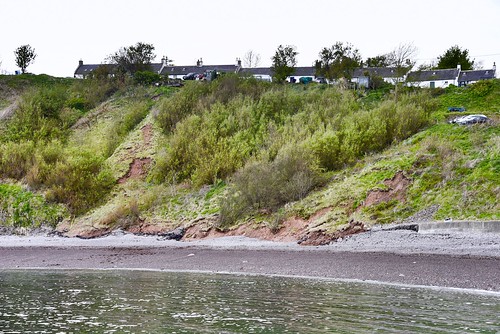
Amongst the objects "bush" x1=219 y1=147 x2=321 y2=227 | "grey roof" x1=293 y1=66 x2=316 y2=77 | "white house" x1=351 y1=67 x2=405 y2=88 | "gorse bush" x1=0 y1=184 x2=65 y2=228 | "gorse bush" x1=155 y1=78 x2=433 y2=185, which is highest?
"grey roof" x1=293 y1=66 x2=316 y2=77

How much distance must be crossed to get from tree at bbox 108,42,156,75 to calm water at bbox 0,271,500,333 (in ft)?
169

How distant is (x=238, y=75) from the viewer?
5412 centimetres

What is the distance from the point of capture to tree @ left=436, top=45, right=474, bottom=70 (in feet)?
254

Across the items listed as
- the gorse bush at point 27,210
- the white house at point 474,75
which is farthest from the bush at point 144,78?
the white house at point 474,75

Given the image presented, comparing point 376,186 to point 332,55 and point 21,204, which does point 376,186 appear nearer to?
point 21,204

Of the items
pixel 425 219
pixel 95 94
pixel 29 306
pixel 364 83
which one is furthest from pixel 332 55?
pixel 29 306

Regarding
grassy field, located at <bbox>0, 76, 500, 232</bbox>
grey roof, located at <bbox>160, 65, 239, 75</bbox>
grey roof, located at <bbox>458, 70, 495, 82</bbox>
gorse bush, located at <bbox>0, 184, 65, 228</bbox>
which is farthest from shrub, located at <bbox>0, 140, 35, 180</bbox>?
grey roof, located at <bbox>458, 70, 495, 82</bbox>

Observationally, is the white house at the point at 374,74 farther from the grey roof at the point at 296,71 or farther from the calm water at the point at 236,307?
the calm water at the point at 236,307

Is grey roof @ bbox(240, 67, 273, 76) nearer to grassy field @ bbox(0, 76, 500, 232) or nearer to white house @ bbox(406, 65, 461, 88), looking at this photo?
white house @ bbox(406, 65, 461, 88)

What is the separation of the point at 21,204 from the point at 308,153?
19.0 meters

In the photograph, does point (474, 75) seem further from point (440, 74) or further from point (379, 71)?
point (379, 71)

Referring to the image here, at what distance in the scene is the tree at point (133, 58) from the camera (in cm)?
7231

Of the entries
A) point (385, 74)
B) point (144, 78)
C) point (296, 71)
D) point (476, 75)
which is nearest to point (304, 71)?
point (296, 71)

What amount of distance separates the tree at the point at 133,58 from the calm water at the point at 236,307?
5138cm
